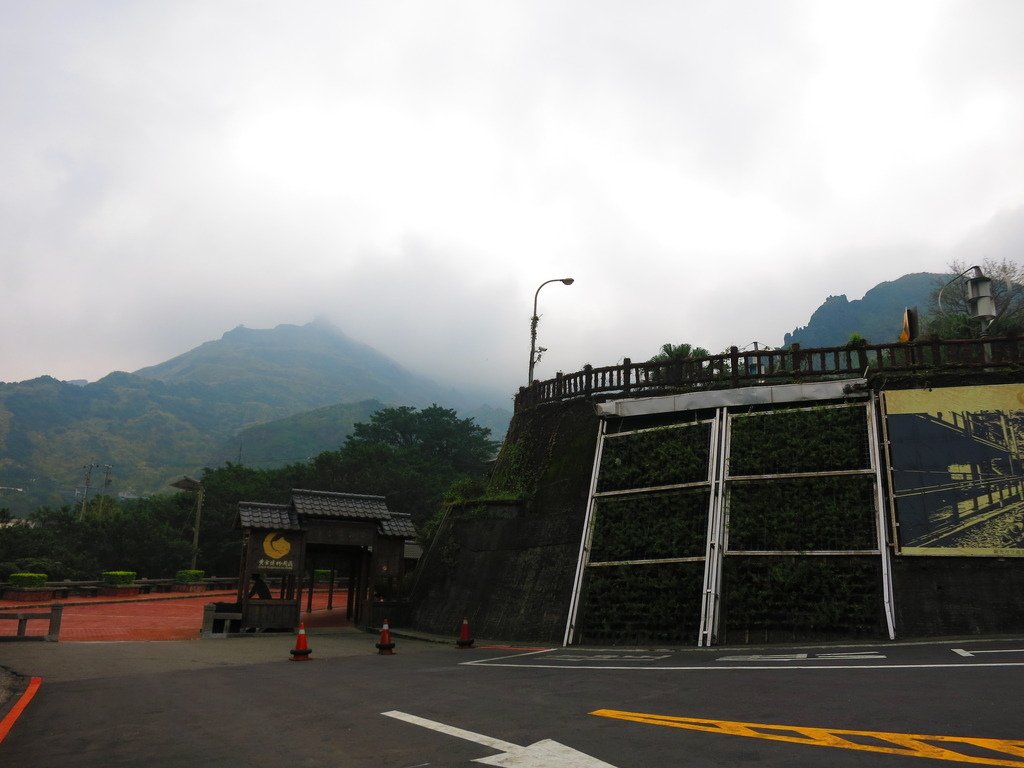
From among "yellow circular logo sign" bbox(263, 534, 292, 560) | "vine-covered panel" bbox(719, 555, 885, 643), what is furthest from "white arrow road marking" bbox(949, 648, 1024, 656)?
"yellow circular logo sign" bbox(263, 534, 292, 560)

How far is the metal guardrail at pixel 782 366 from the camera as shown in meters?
16.7

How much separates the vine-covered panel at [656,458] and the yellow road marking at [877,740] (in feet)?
35.6

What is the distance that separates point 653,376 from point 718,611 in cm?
758

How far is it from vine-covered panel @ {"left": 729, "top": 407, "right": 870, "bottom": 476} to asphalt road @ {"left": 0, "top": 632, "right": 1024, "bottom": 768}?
193 inches

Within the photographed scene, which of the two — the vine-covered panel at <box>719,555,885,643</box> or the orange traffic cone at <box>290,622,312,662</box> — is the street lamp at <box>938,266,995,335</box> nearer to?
the vine-covered panel at <box>719,555,885,643</box>

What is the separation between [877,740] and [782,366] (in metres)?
14.2

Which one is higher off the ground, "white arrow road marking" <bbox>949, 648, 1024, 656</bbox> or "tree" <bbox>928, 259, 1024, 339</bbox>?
"tree" <bbox>928, 259, 1024, 339</bbox>

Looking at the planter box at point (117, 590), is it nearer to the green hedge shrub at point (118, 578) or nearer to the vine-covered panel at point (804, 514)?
the green hedge shrub at point (118, 578)

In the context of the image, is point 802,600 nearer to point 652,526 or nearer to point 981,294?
point 652,526

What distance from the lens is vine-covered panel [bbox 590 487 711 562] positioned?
1616 centimetres

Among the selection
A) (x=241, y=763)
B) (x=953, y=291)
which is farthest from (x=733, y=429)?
(x=953, y=291)

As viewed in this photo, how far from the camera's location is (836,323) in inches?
5605

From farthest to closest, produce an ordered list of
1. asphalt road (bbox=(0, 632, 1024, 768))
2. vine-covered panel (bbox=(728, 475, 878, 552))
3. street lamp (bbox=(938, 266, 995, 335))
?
street lamp (bbox=(938, 266, 995, 335))
vine-covered panel (bbox=(728, 475, 878, 552))
asphalt road (bbox=(0, 632, 1024, 768))

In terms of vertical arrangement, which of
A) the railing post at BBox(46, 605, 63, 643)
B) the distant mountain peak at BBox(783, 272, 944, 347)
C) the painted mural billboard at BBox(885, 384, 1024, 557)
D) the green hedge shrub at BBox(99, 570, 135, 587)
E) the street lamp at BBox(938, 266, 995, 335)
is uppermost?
the distant mountain peak at BBox(783, 272, 944, 347)
